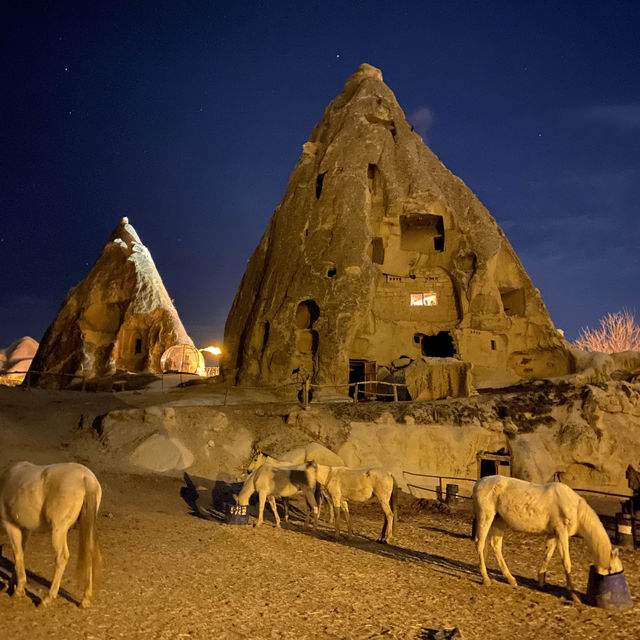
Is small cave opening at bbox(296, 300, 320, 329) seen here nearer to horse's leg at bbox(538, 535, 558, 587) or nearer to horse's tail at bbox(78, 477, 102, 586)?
horse's leg at bbox(538, 535, 558, 587)

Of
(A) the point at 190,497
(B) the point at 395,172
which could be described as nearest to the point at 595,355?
(B) the point at 395,172

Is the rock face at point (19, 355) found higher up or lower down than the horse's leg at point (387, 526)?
higher up

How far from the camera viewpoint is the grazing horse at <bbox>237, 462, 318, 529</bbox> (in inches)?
452

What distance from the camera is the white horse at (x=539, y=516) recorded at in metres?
7.06

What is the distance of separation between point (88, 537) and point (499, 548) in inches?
224

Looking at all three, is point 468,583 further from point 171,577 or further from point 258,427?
point 258,427

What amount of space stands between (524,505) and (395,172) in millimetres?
26247

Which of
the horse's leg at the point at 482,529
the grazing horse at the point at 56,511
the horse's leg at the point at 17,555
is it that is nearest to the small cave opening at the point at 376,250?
the horse's leg at the point at 482,529

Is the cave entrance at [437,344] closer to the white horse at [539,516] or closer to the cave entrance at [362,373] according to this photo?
the cave entrance at [362,373]

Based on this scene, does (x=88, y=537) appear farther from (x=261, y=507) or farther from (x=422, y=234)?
(x=422, y=234)

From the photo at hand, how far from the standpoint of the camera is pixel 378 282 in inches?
1163

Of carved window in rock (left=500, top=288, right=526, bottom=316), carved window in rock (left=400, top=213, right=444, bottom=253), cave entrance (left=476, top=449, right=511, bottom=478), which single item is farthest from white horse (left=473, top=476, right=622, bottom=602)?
carved window in rock (left=400, top=213, right=444, bottom=253)

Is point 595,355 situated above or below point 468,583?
above

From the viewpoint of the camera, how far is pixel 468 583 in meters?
7.67
